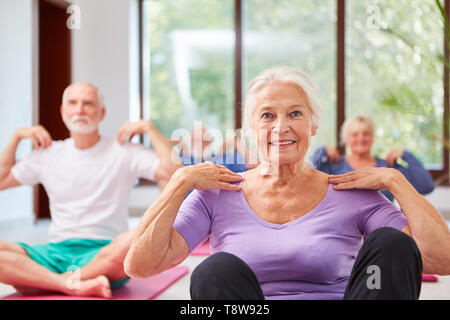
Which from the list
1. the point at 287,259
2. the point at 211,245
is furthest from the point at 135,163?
the point at 287,259

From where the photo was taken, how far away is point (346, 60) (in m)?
5.29

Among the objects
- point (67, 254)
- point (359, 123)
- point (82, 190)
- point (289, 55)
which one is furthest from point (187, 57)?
point (67, 254)

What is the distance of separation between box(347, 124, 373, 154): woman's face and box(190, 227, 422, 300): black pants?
1.86 metres

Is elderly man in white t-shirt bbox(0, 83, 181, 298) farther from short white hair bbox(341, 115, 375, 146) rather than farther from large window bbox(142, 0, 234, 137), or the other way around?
large window bbox(142, 0, 234, 137)

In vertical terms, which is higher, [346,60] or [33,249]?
[346,60]

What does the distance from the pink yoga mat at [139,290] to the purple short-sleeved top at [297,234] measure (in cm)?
91

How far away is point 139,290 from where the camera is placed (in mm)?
2113

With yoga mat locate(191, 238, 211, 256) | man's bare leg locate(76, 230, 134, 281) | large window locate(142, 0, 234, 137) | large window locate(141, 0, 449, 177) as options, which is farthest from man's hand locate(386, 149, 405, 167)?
large window locate(142, 0, 234, 137)

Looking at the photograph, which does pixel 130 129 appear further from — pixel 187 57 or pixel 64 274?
pixel 187 57

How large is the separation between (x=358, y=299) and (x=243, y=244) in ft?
0.96

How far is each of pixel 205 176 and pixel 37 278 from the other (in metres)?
1.21

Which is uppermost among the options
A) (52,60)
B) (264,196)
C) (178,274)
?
(52,60)
